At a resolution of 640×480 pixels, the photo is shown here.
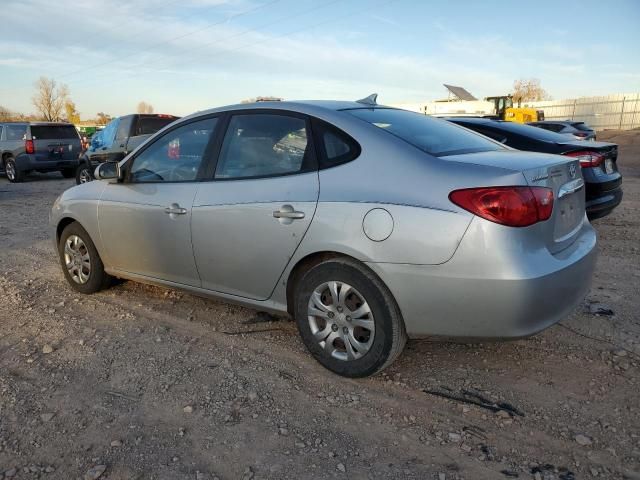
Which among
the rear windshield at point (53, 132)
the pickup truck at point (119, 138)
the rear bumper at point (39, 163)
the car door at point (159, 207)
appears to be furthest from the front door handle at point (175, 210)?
the rear windshield at point (53, 132)

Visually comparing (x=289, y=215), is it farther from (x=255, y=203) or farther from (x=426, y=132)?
(x=426, y=132)

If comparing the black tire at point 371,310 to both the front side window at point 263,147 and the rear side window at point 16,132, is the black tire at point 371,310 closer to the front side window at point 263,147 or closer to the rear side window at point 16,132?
the front side window at point 263,147

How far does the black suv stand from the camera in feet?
49.2

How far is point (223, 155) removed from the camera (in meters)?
3.64

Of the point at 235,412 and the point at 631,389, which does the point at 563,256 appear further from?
the point at 235,412

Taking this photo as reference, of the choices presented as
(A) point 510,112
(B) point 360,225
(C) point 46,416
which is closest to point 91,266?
(C) point 46,416

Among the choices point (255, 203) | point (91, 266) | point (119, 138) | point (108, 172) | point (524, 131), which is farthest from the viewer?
point (119, 138)

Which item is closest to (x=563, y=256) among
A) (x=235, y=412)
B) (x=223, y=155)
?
(x=235, y=412)

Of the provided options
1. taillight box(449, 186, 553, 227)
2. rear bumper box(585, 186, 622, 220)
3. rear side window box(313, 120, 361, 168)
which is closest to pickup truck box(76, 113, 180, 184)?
rear bumper box(585, 186, 622, 220)

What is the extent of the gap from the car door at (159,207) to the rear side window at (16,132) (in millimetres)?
13023

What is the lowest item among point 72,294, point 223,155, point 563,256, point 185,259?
point 72,294

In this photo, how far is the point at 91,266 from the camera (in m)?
4.62

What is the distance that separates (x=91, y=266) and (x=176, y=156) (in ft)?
4.60

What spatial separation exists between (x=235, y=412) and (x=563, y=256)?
76.4 inches
